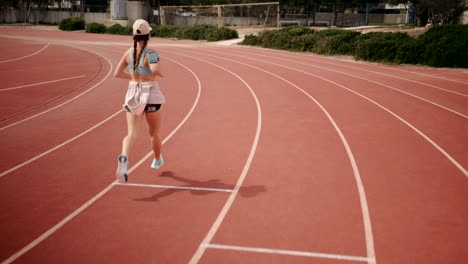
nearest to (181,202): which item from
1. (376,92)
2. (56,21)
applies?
(376,92)

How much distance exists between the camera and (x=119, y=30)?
37406mm

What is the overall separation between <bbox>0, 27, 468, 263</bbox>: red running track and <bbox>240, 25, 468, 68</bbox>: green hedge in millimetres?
5884

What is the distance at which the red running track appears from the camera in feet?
11.8

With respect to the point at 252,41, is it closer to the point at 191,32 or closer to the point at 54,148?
the point at 191,32

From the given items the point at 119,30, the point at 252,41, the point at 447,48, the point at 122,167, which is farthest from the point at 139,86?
the point at 119,30

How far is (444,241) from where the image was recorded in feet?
12.1

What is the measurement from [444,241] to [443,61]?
14.7 m

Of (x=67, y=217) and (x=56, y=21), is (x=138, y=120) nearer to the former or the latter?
(x=67, y=217)

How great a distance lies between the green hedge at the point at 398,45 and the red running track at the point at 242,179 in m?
5.88

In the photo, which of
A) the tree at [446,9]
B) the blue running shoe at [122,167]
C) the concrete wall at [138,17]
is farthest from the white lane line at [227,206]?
the concrete wall at [138,17]

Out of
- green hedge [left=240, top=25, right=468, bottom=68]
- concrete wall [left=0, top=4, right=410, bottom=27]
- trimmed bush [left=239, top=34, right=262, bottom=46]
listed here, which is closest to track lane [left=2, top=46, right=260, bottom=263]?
green hedge [left=240, top=25, right=468, bottom=68]

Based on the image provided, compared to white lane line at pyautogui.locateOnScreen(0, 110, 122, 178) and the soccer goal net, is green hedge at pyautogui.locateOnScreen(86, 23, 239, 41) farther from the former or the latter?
white lane line at pyautogui.locateOnScreen(0, 110, 122, 178)

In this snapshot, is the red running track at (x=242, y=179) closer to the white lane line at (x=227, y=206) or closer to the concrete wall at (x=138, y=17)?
the white lane line at (x=227, y=206)

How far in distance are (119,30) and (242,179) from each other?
117 feet
